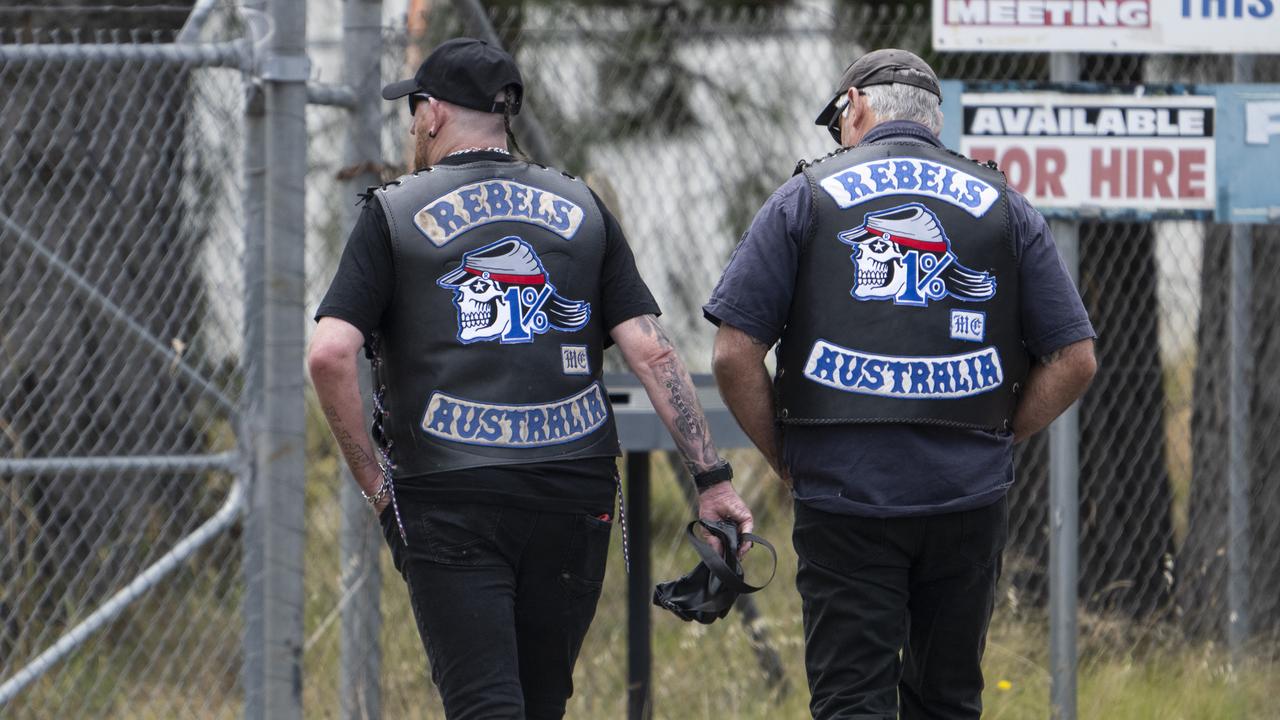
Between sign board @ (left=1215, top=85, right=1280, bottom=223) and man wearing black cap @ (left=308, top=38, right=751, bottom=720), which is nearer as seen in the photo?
man wearing black cap @ (left=308, top=38, right=751, bottom=720)

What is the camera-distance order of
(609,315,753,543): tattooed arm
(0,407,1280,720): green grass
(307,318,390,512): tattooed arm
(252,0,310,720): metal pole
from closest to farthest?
1. (307,318,390,512): tattooed arm
2. (609,315,753,543): tattooed arm
3. (252,0,310,720): metal pole
4. (0,407,1280,720): green grass

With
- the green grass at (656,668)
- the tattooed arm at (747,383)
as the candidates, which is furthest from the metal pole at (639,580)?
the tattooed arm at (747,383)

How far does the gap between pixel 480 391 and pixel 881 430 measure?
0.88 meters

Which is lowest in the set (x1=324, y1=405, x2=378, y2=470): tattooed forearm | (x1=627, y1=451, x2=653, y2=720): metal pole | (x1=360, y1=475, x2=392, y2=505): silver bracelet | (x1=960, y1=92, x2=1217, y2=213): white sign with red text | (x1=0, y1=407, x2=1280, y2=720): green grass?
(x1=0, y1=407, x2=1280, y2=720): green grass

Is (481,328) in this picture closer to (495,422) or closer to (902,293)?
(495,422)

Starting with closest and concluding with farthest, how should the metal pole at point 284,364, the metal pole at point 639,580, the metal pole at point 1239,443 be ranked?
the metal pole at point 284,364
the metal pole at point 639,580
the metal pole at point 1239,443

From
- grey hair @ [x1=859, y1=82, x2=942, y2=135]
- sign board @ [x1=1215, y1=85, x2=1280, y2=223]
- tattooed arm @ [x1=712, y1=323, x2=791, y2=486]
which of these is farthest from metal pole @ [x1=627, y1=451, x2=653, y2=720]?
sign board @ [x1=1215, y1=85, x2=1280, y2=223]

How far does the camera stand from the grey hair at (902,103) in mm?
3363

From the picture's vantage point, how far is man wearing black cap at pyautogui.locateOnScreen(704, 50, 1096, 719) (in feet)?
10.5

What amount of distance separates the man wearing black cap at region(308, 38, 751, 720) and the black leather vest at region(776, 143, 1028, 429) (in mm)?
491

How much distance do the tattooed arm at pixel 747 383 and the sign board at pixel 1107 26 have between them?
1.78 meters

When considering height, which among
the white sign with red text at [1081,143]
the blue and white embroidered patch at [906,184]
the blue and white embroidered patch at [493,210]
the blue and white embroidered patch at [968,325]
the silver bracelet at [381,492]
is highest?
the white sign with red text at [1081,143]

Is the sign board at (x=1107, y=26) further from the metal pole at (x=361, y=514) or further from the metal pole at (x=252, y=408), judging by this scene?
the metal pole at (x=252, y=408)

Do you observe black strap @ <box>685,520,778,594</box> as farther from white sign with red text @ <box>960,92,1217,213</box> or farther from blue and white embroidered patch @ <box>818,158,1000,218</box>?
white sign with red text @ <box>960,92,1217,213</box>
